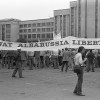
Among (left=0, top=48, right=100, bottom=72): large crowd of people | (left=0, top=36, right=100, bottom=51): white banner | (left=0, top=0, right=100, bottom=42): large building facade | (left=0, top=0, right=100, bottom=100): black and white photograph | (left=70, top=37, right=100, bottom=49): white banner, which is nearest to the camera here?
(left=0, top=0, right=100, bottom=100): black and white photograph

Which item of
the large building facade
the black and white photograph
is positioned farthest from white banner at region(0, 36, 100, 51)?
the large building facade

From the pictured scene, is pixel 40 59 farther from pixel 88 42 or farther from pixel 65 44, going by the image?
pixel 88 42

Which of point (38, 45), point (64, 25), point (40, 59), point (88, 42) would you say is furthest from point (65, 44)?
point (64, 25)

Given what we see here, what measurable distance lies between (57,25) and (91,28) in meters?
19.9

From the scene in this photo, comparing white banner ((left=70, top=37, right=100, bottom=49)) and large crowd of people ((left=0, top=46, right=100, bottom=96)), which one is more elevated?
white banner ((left=70, top=37, right=100, bottom=49))

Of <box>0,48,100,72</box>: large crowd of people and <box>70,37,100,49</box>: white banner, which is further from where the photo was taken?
<box>0,48,100,72</box>: large crowd of people

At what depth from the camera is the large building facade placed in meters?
134

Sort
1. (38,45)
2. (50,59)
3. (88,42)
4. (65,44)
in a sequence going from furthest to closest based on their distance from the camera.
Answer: (50,59) → (38,45) → (88,42) → (65,44)

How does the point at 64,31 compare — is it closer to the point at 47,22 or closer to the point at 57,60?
the point at 47,22

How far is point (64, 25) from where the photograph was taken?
147 m

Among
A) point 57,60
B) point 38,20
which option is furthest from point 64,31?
point 57,60

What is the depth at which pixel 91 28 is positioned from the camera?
442 ft

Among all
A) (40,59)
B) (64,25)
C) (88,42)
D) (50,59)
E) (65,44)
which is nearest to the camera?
(65,44)

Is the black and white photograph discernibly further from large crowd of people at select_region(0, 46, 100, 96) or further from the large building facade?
the large building facade
